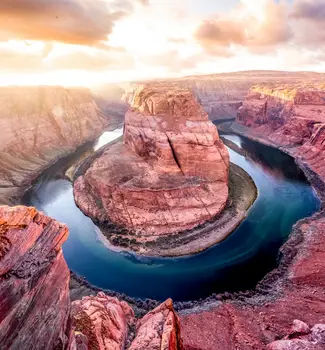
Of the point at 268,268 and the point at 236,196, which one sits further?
the point at 236,196

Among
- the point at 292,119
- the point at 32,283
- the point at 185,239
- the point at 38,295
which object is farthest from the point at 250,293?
the point at 292,119

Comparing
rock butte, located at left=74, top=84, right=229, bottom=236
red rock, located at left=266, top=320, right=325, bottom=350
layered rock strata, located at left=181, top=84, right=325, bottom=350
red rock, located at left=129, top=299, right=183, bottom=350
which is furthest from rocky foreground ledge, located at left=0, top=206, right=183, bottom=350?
rock butte, located at left=74, top=84, right=229, bottom=236

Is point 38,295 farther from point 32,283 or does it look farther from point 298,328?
point 298,328

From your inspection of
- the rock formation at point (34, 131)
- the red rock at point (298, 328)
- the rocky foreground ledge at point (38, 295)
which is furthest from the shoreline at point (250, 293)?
the rock formation at point (34, 131)

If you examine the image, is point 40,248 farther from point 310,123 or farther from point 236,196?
point 310,123

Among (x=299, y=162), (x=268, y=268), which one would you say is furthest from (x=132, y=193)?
(x=299, y=162)

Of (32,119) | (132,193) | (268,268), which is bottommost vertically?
(268,268)
